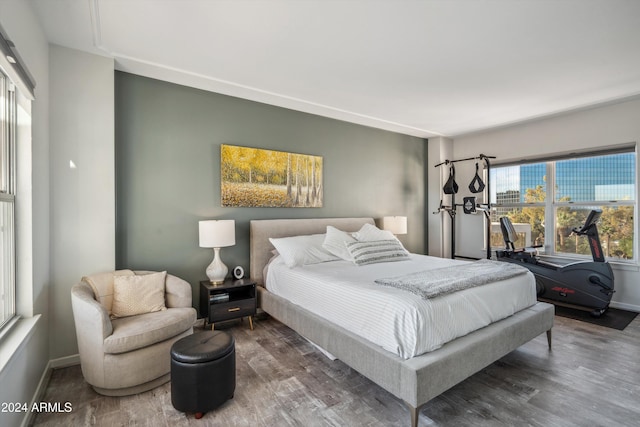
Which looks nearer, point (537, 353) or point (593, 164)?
point (537, 353)

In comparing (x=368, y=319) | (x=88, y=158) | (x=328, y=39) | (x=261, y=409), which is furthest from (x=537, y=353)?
(x=88, y=158)

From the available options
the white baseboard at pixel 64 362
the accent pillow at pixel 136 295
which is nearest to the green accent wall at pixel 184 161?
the accent pillow at pixel 136 295

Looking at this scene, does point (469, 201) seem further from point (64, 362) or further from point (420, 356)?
point (64, 362)

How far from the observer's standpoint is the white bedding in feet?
6.34

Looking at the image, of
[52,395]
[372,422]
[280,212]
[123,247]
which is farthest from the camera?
[280,212]

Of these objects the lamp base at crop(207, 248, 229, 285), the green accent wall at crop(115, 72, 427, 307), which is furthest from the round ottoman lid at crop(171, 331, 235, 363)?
the green accent wall at crop(115, 72, 427, 307)

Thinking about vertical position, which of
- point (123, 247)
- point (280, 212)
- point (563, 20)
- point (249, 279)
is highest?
point (563, 20)

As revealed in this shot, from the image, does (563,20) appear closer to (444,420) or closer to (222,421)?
(444,420)

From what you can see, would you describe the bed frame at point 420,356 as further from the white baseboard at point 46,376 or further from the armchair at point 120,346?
the white baseboard at point 46,376

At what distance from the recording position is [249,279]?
368 cm

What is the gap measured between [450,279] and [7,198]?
3210 millimetres

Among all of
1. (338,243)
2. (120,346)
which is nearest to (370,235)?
(338,243)

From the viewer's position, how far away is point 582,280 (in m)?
3.88

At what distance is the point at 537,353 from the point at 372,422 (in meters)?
1.94
